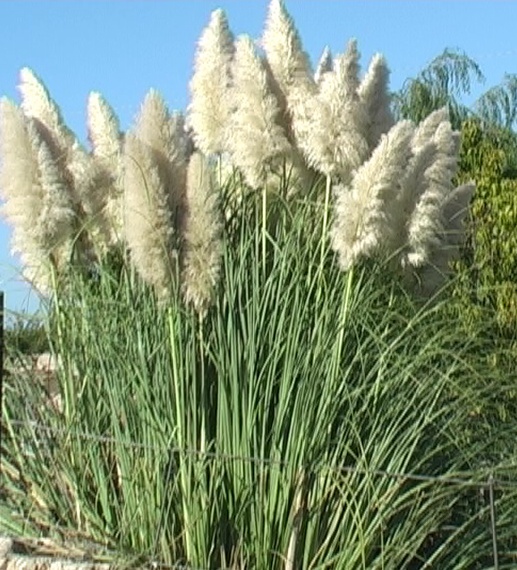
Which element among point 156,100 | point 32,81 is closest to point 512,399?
point 156,100

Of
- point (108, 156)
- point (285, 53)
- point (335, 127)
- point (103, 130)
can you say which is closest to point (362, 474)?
point (335, 127)

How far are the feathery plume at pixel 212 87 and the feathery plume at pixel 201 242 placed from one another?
52cm

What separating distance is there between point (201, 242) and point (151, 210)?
0.66ft

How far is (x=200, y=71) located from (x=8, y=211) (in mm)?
912

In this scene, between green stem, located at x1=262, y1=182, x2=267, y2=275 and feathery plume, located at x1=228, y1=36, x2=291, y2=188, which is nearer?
green stem, located at x1=262, y1=182, x2=267, y2=275

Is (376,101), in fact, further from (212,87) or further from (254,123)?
(212,87)

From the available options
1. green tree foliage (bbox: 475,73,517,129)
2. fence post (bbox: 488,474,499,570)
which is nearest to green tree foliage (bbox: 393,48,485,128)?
green tree foliage (bbox: 475,73,517,129)

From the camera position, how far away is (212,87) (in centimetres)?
566

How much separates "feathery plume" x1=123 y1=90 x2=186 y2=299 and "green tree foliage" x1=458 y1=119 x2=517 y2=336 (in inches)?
79.1

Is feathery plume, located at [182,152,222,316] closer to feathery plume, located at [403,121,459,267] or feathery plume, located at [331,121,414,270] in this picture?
feathery plume, located at [331,121,414,270]

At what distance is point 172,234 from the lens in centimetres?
510

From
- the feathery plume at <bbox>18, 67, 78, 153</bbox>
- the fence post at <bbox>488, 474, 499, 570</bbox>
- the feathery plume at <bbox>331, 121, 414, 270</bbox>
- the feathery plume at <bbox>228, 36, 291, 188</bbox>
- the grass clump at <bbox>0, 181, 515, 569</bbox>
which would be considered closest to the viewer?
the fence post at <bbox>488, 474, 499, 570</bbox>

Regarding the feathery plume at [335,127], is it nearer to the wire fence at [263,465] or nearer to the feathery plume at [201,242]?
the feathery plume at [201,242]

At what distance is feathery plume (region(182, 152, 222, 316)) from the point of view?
5.05 meters
